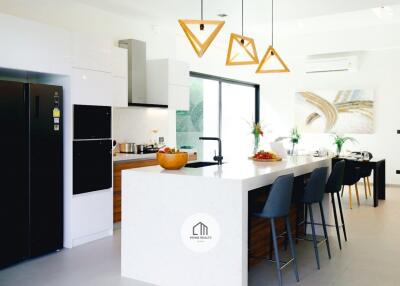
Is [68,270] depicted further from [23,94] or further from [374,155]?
[374,155]

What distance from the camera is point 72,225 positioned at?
15.6 ft

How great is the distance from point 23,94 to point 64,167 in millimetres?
944

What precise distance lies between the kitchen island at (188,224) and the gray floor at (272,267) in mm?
311

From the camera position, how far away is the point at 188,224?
356 cm

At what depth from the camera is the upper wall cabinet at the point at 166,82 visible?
6.90 m

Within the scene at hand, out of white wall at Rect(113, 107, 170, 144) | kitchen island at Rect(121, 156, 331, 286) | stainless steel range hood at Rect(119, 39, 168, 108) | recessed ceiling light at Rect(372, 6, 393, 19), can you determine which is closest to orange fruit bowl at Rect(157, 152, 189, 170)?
kitchen island at Rect(121, 156, 331, 286)

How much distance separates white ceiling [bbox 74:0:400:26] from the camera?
18.9 feet

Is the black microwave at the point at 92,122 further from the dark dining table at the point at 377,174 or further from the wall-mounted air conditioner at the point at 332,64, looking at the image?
the wall-mounted air conditioner at the point at 332,64

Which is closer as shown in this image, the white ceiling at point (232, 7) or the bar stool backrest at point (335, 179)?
the bar stool backrest at point (335, 179)

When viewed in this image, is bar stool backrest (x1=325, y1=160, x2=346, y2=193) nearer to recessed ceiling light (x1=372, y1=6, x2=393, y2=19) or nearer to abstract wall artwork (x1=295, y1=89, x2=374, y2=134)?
recessed ceiling light (x1=372, y1=6, x2=393, y2=19)

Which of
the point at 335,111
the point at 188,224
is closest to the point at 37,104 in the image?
the point at 188,224

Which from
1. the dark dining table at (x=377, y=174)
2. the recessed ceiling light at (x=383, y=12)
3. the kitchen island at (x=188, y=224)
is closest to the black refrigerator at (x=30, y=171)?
the kitchen island at (x=188, y=224)

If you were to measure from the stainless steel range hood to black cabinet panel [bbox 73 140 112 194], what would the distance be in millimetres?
1359

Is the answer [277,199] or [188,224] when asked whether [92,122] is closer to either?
[188,224]
